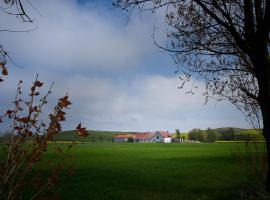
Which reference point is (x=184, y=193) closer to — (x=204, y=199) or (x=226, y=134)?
(x=204, y=199)

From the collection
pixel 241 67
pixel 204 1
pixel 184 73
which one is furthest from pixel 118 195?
pixel 204 1

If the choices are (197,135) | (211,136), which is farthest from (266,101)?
(197,135)

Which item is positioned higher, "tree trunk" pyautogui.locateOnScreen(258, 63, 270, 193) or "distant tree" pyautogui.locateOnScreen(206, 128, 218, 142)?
"distant tree" pyautogui.locateOnScreen(206, 128, 218, 142)

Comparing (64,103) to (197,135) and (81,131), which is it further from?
A: (197,135)

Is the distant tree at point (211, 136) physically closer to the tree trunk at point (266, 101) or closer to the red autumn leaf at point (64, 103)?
the tree trunk at point (266, 101)

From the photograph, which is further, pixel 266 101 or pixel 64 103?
pixel 266 101

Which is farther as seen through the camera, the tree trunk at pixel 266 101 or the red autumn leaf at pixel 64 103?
the tree trunk at pixel 266 101

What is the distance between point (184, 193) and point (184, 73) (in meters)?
5.25

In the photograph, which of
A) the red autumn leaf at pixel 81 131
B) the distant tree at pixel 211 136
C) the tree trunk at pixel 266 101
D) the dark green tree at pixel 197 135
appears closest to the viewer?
the red autumn leaf at pixel 81 131

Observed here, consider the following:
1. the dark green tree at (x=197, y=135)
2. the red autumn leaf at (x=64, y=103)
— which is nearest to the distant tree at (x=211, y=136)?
the dark green tree at (x=197, y=135)

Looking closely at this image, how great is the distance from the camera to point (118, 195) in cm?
1413

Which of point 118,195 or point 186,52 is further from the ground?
point 186,52

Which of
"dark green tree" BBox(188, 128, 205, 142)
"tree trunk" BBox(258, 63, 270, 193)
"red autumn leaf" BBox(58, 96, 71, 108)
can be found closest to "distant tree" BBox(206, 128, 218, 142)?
"dark green tree" BBox(188, 128, 205, 142)

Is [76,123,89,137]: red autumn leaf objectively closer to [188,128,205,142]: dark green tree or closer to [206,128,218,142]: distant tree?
[206,128,218,142]: distant tree
